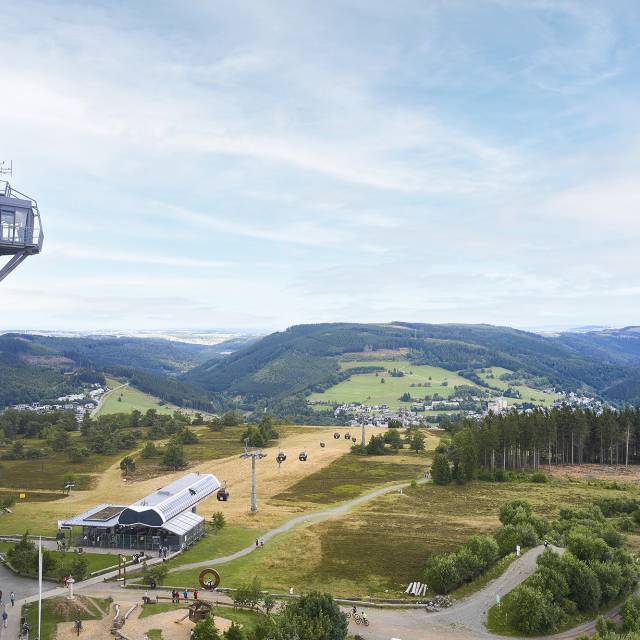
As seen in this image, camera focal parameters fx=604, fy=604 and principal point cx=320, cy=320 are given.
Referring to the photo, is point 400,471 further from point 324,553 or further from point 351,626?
point 351,626

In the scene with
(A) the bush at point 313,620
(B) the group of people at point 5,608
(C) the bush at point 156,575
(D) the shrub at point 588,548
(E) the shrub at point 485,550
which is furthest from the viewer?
(E) the shrub at point 485,550

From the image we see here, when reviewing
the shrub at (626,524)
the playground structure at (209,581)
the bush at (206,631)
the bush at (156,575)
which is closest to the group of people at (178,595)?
the playground structure at (209,581)

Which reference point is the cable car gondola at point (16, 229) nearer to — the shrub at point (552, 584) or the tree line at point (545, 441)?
the shrub at point (552, 584)

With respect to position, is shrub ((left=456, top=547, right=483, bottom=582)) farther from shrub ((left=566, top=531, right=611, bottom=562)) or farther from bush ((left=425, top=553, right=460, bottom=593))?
shrub ((left=566, top=531, right=611, bottom=562))

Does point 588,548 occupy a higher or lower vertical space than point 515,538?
higher

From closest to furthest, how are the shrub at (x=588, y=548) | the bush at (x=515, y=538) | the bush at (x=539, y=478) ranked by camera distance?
the shrub at (x=588, y=548), the bush at (x=515, y=538), the bush at (x=539, y=478)

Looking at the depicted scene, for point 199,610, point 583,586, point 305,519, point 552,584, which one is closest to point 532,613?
point 552,584

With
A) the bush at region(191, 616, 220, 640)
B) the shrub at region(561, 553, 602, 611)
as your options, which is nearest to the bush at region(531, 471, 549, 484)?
the shrub at region(561, 553, 602, 611)

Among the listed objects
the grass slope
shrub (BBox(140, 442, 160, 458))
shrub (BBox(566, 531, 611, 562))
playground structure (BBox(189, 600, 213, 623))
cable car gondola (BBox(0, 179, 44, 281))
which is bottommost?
shrub (BBox(140, 442, 160, 458))

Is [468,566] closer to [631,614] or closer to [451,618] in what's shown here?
[451,618]

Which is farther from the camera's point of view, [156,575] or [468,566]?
[468,566]

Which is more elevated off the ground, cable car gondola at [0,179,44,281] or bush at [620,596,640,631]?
cable car gondola at [0,179,44,281]

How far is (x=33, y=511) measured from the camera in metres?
106

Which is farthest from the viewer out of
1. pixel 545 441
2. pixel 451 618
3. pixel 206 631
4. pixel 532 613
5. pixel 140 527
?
pixel 545 441
